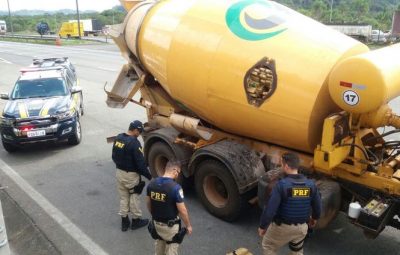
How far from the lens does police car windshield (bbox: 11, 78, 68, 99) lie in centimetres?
1068

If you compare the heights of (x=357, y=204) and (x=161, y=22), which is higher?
(x=161, y=22)

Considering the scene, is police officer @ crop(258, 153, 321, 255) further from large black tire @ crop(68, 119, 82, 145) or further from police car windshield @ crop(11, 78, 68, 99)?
police car windshield @ crop(11, 78, 68, 99)

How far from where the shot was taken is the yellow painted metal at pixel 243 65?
542 cm

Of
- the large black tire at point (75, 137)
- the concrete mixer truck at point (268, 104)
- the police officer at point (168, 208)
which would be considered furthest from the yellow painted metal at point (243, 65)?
the large black tire at point (75, 137)

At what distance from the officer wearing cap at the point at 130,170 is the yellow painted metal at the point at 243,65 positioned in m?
1.24

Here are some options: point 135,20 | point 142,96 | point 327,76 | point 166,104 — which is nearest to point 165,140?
point 166,104

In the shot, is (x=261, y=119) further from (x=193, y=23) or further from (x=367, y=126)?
(x=193, y=23)

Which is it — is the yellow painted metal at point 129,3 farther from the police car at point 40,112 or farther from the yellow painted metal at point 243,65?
the police car at point 40,112

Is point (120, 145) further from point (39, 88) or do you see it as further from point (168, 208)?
point (39, 88)

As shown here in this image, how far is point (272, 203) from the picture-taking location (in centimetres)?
443

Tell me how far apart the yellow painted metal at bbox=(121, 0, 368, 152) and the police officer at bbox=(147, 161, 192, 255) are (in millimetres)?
1748

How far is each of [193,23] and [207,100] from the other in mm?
1281

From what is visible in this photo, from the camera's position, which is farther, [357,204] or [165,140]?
[165,140]

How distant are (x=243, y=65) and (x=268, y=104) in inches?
26.2
